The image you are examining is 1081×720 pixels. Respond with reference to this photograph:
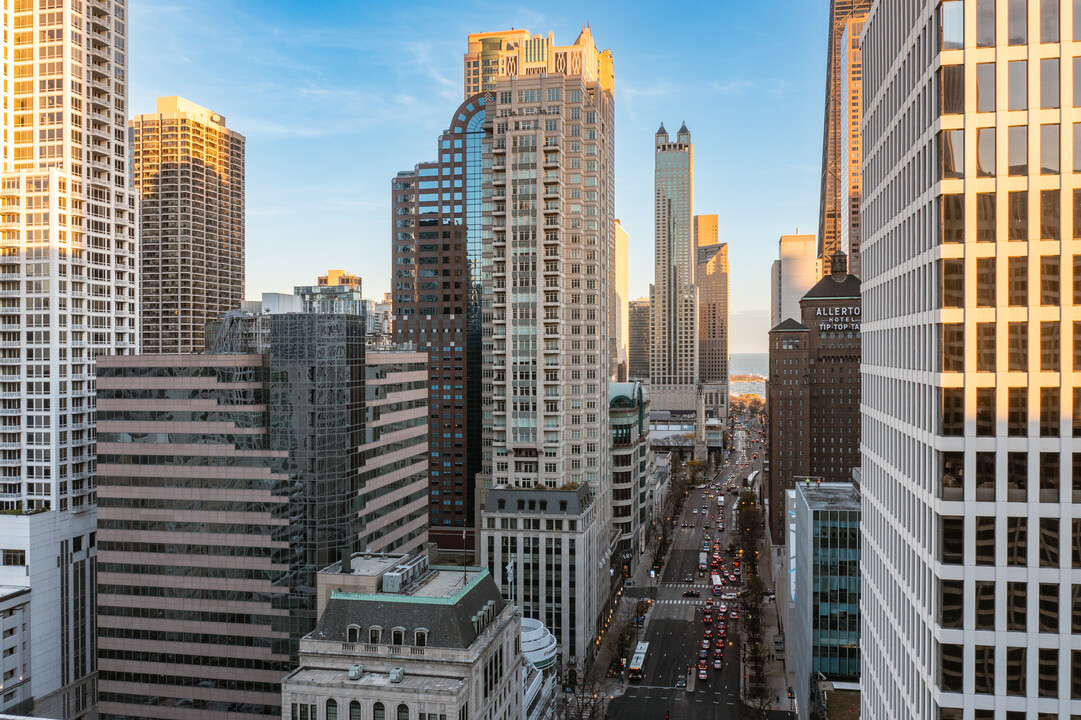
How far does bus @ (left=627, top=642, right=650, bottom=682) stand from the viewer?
5482 inches

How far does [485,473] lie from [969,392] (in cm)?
14623

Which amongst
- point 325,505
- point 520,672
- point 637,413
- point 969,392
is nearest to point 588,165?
point 637,413

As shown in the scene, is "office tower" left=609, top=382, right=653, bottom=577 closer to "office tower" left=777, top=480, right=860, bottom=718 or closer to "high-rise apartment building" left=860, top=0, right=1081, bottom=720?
"office tower" left=777, top=480, right=860, bottom=718

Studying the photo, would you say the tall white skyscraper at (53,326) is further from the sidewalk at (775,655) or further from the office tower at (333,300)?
the sidewalk at (775,655)

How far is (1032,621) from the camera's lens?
41.5m

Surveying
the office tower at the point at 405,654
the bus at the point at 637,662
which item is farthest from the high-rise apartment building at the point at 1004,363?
the bus at the point at 637,662

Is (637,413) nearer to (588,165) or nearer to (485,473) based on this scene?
(485,473)

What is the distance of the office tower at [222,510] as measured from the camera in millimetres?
99062

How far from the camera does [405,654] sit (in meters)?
78.1

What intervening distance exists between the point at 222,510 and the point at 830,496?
7825 cm

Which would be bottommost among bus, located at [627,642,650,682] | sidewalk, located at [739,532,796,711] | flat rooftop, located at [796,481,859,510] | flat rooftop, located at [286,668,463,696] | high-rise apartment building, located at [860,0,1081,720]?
sidewalk, located at [739,532,796,711]

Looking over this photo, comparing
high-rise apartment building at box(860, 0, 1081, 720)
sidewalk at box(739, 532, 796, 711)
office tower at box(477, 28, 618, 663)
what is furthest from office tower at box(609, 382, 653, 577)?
high-rise apartment building at box(860, 0, 1081, 720)

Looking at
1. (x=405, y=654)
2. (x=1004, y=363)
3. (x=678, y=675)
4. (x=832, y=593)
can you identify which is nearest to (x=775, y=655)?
(x=678, y=675)

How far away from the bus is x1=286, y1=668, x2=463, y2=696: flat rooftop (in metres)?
71.5
